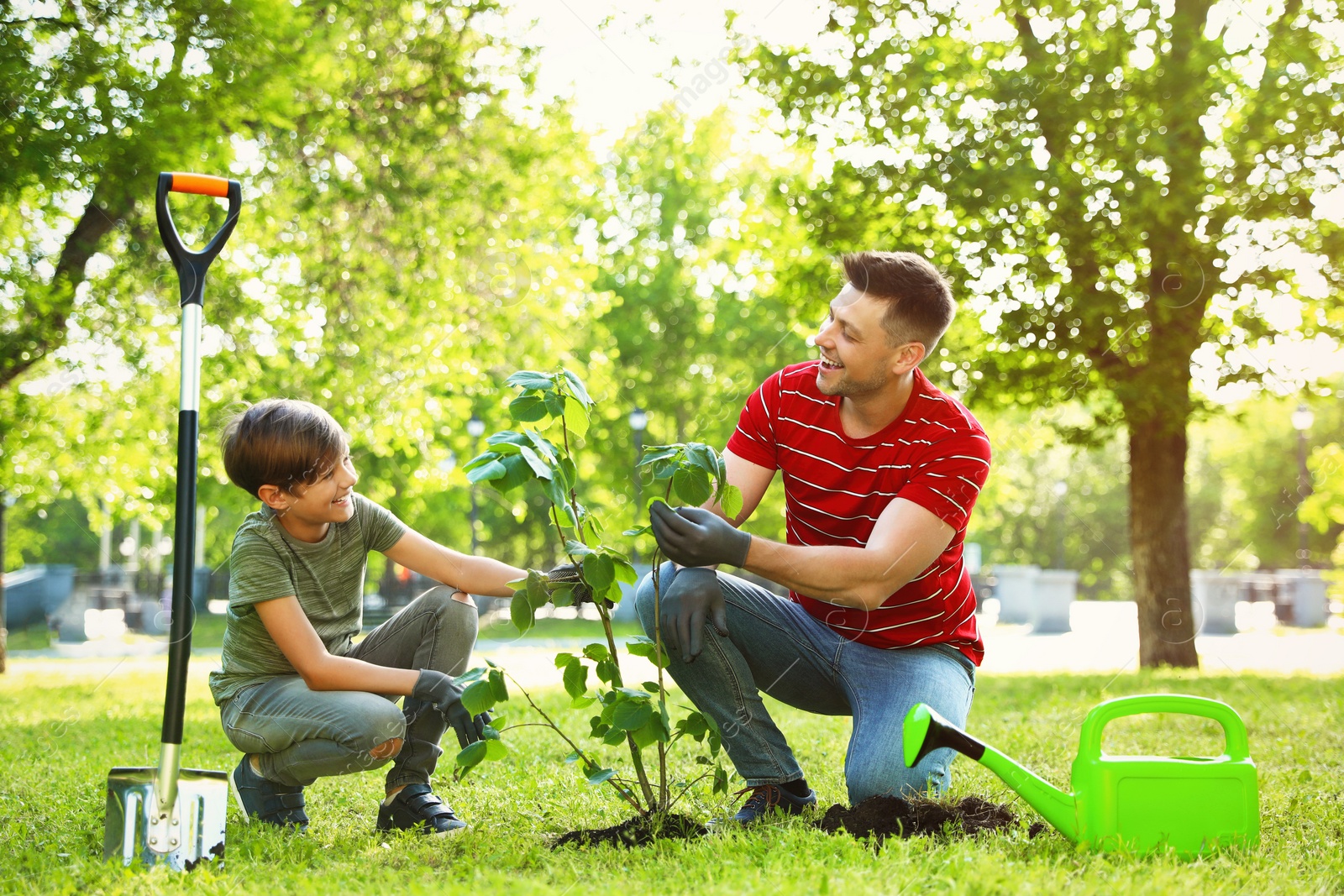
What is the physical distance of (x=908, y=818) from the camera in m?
2.57

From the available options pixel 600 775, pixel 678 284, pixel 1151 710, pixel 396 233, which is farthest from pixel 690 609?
pixel 678 284

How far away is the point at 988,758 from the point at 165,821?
73.9 inches

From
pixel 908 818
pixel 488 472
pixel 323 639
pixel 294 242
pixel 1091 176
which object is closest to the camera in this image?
pixel 488 472

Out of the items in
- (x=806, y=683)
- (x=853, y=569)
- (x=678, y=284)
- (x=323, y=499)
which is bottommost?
(x=806, y=683)

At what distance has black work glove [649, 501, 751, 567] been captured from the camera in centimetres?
245

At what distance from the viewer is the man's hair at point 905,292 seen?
118 inches

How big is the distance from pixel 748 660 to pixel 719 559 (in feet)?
1.86

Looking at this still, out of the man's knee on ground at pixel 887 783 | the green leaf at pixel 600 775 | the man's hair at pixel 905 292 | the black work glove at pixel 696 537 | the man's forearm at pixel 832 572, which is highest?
the man's hair at pixel 905 292

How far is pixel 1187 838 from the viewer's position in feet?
7.89

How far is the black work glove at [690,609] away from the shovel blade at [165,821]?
1.09 m

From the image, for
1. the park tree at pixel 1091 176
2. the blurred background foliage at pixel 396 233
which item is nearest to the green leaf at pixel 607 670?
the blurred background foliage at pixel 396 233

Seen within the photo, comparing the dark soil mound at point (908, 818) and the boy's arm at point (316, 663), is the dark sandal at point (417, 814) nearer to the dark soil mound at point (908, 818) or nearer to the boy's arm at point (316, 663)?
the boy's arm at point (316, 663)

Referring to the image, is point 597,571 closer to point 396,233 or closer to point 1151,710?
point 1151,710

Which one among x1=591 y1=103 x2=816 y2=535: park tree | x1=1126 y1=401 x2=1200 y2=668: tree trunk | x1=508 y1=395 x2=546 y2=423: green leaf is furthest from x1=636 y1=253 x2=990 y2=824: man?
x1=591 y1=103 x2=816 y2=535: park tree
